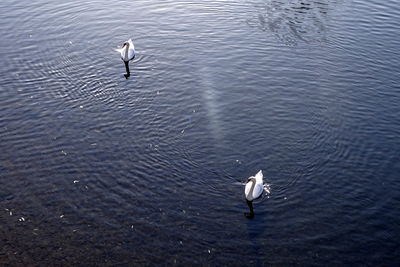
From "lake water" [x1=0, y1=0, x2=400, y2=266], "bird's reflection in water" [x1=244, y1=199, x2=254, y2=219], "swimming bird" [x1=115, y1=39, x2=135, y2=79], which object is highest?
"swimming bird" [x1=115, y1=39, x2=135, y2=79]

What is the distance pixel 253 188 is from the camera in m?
26.9

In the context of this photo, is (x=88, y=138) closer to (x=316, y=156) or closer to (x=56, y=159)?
(x=56, y=159)

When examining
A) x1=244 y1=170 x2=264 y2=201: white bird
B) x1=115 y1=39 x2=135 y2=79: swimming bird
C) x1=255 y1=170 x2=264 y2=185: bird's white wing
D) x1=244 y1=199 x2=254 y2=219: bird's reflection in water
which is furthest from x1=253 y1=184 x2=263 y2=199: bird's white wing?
x1=115 y1=39 x2=135 y2=79: swimming bird

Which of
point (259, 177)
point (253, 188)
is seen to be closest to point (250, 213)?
point (253, 188)

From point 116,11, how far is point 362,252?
37697 millimetres

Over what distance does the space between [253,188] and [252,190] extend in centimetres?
13

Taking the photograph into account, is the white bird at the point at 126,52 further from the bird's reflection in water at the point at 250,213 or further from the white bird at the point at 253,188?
the bird's reflection in water at the point at 250,213

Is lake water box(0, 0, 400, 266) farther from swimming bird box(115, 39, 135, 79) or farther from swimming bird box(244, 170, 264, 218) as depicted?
swimming bird box(115, 39, 135, 79)

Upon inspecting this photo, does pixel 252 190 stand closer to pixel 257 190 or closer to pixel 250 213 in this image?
pixel 257 190

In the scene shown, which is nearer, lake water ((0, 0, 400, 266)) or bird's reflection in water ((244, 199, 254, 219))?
lake water ((0, 0, 400, 266))

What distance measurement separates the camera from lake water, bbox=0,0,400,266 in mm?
25578

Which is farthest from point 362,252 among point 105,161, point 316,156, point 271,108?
point 105,161

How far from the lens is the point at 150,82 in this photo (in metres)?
38.8

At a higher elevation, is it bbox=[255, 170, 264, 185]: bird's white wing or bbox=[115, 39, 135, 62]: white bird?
bbox=[115, 39, 135, 62]: white bird
